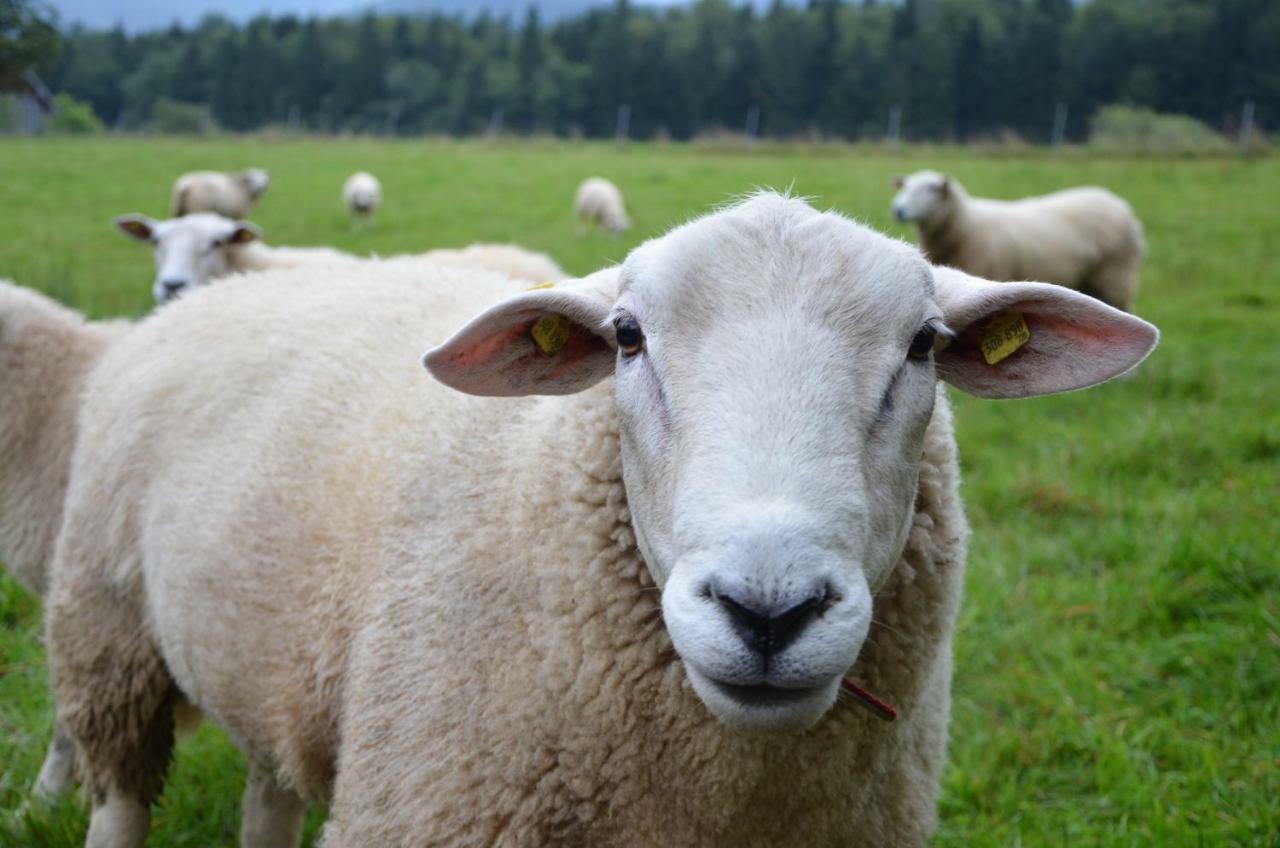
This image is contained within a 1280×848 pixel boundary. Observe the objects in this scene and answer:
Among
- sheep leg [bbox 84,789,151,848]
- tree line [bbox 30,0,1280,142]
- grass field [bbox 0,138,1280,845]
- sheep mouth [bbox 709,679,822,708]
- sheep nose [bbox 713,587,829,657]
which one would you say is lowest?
sheep leg [bbox 84,789,151,848]

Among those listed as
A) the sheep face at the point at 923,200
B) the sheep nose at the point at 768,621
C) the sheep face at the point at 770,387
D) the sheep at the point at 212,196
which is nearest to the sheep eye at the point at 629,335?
the sheep face at the point at 770,387

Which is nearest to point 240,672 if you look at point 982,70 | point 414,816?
point 414,816

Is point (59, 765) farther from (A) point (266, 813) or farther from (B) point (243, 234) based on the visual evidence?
(B) point (243, 234)

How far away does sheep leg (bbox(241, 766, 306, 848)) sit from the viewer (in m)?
2.86

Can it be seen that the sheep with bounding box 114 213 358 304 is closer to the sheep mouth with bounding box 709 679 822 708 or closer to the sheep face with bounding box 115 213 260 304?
the sheep face with bounding box 115 213 260 304

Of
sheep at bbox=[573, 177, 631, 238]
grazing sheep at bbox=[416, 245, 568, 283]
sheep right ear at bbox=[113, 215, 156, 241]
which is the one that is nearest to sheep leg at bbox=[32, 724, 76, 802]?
grazing sheep at bbox=[416, 245, 568, 283]

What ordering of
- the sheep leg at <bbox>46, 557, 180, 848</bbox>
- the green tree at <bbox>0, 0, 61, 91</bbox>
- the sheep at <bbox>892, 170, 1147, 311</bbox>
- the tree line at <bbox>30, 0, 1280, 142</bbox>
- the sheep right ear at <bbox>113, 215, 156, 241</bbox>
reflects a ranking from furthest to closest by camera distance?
the tree line at <bbox>30, 0, 1280, 142</bbox> < the sheep at <bbox>892, 170, 1147, 311</bbox> < the sheep right ear at <bbox>113, 215, 156, 241</bbox> < the green tree at <bbox>0, 0, 61, 91</bbox> < the sheep leg at <bbox>46, 557, 180, 848</bbox>

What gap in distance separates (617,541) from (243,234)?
6011mm

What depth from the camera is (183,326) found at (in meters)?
3.01

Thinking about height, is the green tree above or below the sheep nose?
above

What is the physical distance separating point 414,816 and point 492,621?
361mm

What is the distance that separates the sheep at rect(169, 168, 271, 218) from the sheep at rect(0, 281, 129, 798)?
350 inches

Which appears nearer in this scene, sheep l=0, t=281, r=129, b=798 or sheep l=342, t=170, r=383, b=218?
sheep l=0, t=281, r=129, b=798

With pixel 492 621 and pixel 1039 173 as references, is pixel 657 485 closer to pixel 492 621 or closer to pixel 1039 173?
pixel 492 621
